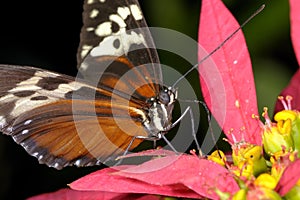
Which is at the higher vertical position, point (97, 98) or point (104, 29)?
point (104, 29)

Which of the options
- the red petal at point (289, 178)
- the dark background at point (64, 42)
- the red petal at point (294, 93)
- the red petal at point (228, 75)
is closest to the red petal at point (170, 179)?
the red petal at point (289, 178)

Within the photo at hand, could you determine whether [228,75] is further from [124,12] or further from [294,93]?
[124,12]

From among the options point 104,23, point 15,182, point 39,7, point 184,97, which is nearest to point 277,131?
point 104,23

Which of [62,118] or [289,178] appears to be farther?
[62,118]

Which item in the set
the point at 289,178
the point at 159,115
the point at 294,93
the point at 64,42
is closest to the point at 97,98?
the point at 159,115

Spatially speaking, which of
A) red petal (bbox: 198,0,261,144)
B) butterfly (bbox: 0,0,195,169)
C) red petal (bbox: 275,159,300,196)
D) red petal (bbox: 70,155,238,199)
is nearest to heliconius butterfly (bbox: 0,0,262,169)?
butterfly (bbox: 0,0,195,169)
